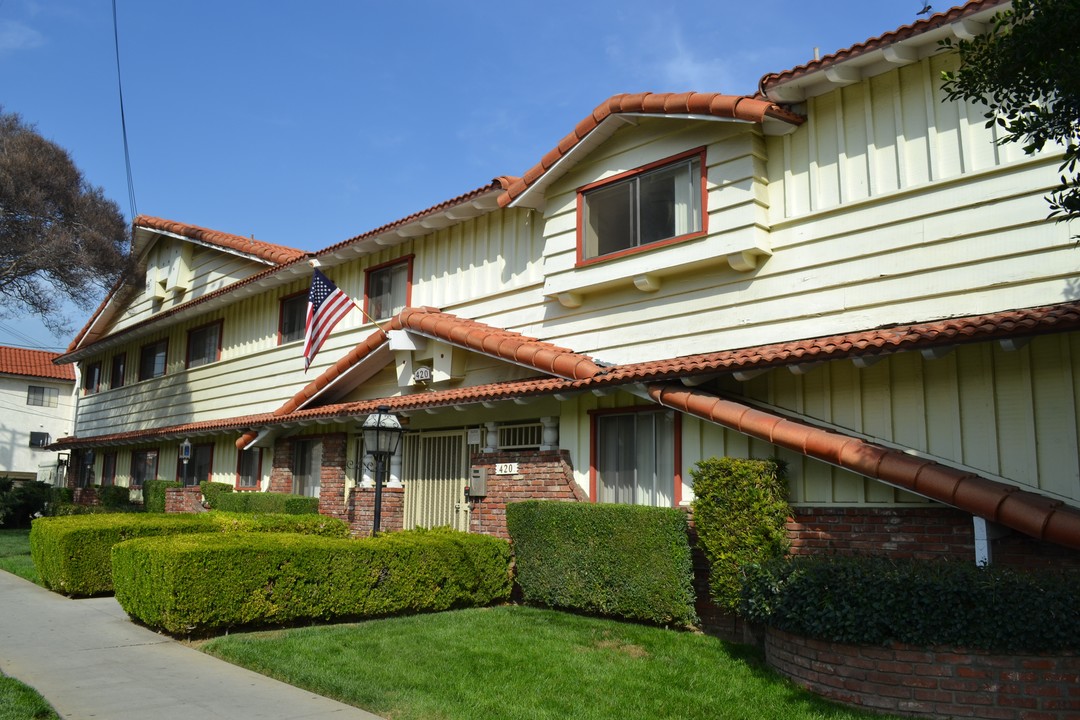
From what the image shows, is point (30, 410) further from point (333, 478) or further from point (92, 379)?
point (333, 478)

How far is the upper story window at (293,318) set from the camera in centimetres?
1922

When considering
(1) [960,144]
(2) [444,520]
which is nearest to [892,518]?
(1) [960,144]

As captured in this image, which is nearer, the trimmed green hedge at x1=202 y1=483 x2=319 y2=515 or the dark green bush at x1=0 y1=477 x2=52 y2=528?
the trimmed green hedge at x1=202 y1=483 x2=319 y2=515

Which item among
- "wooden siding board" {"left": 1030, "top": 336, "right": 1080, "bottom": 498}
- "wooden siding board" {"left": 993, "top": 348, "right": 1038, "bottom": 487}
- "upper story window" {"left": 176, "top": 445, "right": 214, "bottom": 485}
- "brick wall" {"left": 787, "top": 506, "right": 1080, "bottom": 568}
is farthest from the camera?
"upper story window" {"left": 176, "top": 445, "right": 214, "bottom": 485}

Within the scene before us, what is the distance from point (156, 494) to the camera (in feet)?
68.5

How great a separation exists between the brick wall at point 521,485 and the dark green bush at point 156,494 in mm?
11004

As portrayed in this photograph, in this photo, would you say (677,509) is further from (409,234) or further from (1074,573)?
(409,234)

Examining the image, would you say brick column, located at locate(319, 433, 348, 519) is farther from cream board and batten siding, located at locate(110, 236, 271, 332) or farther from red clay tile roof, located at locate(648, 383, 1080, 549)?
red clay tile roof, located at locate(648, 383, 1080, 549)

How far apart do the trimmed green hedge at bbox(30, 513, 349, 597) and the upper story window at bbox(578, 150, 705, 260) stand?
551 cm

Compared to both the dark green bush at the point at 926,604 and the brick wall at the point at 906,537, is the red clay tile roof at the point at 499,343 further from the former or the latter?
the dark green bush at the point at 926,604

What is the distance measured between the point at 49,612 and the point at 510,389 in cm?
630

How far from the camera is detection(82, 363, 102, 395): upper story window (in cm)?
2972

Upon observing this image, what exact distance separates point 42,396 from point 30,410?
92 cm

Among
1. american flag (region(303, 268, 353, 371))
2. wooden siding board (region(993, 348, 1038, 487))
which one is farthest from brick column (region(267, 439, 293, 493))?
wooden siding board (region(993, 348, 1038, 487))
